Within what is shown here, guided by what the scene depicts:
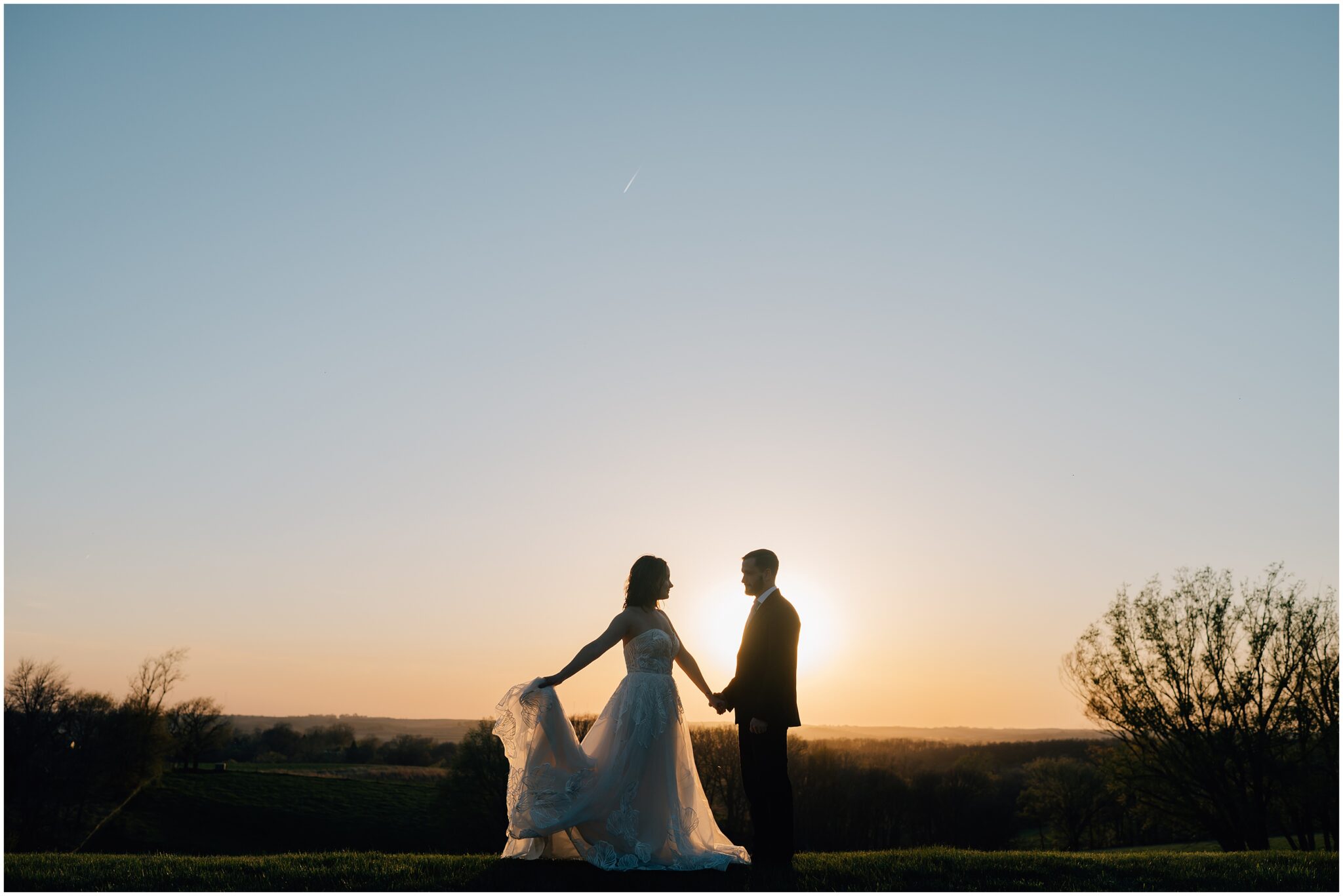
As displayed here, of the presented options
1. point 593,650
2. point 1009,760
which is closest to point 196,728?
point 1009,760

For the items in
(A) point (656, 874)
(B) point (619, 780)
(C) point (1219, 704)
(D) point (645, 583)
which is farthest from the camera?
(C) point (1219, 704)

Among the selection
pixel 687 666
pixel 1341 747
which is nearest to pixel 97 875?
pixel 687 666

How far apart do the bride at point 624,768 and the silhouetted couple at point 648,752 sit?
1 centimetres

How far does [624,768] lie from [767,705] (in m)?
1.43

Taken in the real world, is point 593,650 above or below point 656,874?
above

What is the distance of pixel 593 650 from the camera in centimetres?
885

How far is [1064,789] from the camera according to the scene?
61219 millimetres

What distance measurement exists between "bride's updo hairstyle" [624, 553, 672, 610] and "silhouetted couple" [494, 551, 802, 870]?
0.04ft

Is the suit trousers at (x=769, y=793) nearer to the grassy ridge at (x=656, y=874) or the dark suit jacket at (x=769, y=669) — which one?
the dark suit jacket at (x=769, y=669)

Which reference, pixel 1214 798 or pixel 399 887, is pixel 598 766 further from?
pixel 1214 798

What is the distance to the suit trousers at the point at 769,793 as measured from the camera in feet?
28.0

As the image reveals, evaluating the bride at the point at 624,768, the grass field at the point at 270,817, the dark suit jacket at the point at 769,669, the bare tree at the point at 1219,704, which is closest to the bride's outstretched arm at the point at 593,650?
the bride at the point at 624,768

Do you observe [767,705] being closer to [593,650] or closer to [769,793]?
[769,793]

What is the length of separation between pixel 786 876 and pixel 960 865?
6.51 feet
